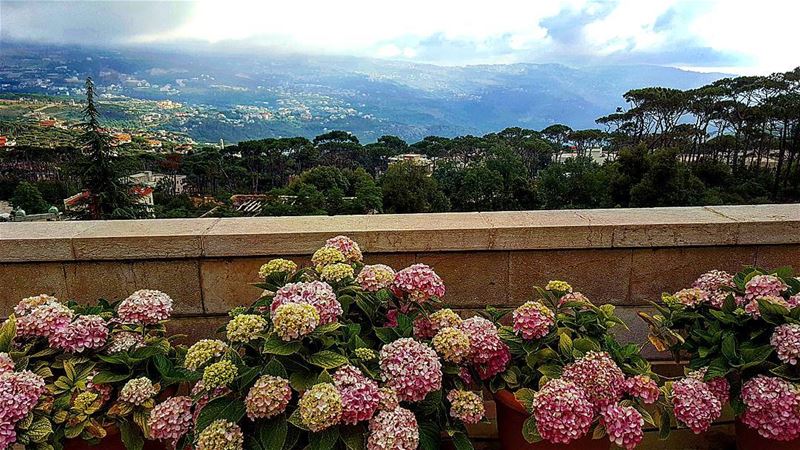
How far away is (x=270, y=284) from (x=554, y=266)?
4.37 feet

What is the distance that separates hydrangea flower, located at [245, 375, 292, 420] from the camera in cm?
152

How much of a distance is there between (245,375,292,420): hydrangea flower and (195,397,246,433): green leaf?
50 mm

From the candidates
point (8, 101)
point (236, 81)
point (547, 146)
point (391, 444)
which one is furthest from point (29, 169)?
point (236, 81)

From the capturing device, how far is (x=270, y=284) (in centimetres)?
197

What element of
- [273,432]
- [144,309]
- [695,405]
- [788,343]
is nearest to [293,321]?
[273,432]

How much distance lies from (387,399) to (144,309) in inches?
36.5

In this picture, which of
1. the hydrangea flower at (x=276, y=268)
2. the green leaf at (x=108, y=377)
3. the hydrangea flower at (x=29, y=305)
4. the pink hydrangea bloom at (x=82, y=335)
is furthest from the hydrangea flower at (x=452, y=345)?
the hydrangea flower at (x=29, y=305)

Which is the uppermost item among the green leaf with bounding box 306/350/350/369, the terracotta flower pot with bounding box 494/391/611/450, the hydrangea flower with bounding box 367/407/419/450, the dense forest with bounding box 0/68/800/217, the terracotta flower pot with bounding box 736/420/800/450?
the green leaf with bounding box 306/350/350/369

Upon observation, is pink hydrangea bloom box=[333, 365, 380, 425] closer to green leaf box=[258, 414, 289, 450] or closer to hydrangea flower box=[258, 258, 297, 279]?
green leaf box=[258, 414, 289, 450]

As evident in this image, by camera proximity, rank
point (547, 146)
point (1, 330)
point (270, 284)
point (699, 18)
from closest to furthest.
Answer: point (1, 330)
point (270, 284)
point (699, 18)
point (547, 146)

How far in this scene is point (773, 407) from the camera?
1726 millimetres

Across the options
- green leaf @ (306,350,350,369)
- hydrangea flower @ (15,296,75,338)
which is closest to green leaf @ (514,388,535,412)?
green leaf @ (306,350,350,369)

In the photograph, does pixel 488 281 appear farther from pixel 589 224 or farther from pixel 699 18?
pixel 699 18

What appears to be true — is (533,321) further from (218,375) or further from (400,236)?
(218,375)
